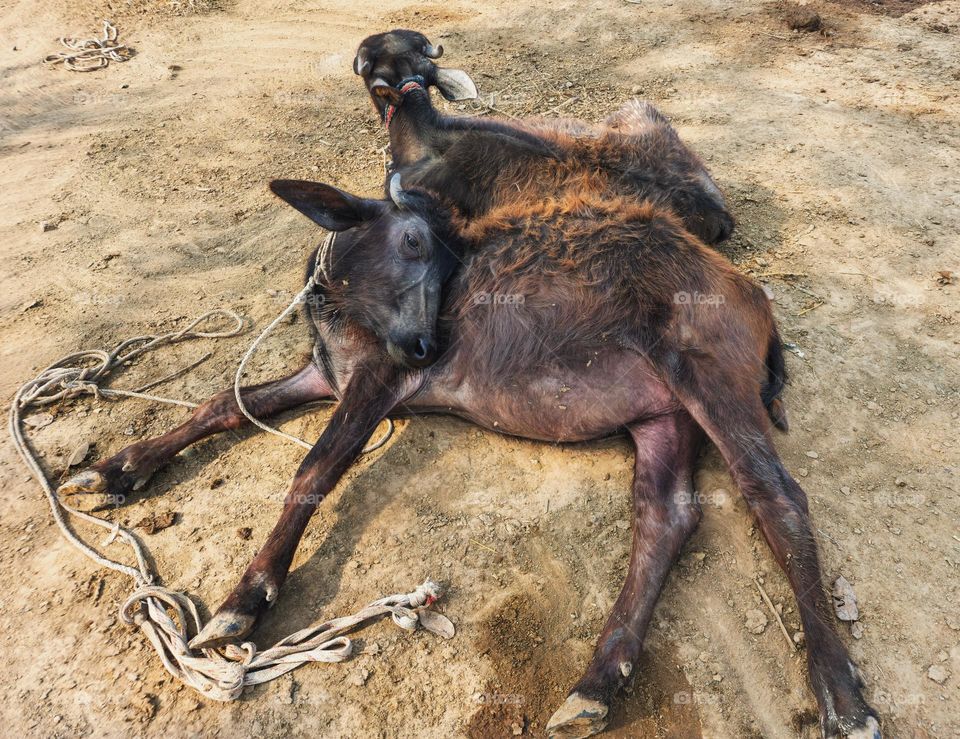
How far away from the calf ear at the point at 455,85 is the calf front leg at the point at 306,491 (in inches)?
76.2

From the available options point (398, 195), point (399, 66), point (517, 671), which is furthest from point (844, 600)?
point (399, 66)

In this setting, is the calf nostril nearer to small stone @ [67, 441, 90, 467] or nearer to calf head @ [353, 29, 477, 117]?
small stone @ [67, 441, 90, 467]

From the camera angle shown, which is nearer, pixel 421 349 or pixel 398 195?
pixel 421 349

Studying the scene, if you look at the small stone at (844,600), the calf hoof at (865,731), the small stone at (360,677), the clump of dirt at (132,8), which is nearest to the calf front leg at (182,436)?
the small stone at (360,677)

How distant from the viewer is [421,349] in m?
2.88

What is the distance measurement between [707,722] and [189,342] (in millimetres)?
3224

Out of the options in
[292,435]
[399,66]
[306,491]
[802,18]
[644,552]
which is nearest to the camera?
[644,552]

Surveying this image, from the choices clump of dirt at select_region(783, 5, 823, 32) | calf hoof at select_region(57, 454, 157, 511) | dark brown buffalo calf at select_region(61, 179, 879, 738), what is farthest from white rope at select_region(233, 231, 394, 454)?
clump of dirt at select_region(783, 5, 823, 32)

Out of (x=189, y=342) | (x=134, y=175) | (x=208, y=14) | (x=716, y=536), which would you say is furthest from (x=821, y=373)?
(x=208, y=14)

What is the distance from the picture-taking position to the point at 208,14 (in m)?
7.91

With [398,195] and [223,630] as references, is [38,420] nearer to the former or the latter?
[223,630]

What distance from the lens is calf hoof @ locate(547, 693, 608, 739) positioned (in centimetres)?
217

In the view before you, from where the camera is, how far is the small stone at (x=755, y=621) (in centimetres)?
246

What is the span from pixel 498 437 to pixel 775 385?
1319mm
